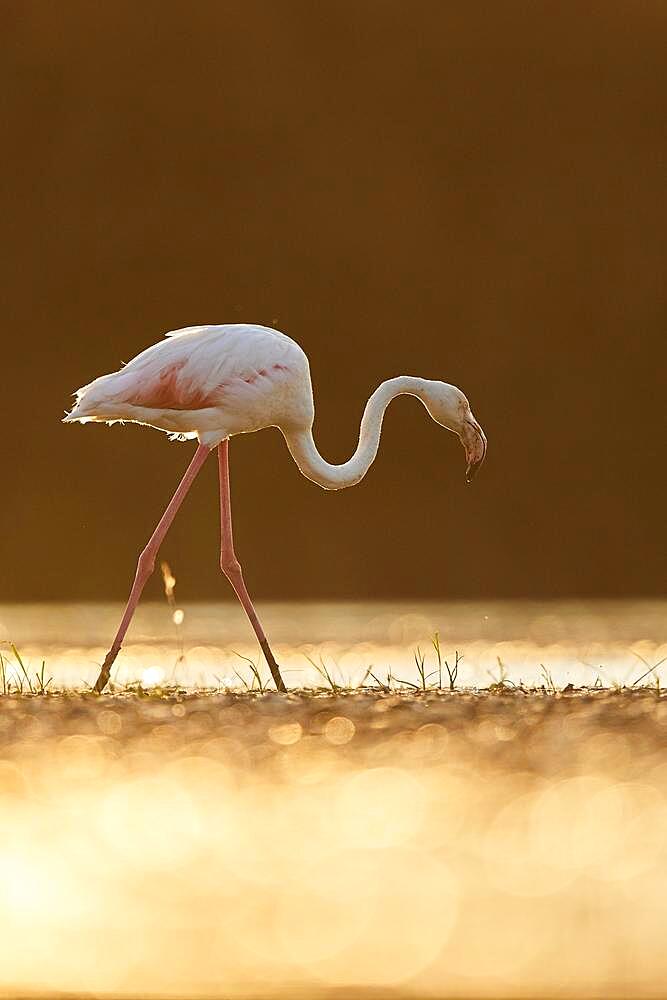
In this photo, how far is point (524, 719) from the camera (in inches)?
282

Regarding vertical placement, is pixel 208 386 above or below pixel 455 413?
above

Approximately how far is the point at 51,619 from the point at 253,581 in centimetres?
525

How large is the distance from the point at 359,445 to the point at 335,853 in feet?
18.0

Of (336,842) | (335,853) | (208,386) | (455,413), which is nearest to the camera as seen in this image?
(335,853)

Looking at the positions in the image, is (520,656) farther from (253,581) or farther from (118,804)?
(253,581)

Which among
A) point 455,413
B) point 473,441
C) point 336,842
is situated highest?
point 455,413

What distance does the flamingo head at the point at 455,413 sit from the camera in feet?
31.8

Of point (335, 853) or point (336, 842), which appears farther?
point (336, 842)

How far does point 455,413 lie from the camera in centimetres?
968

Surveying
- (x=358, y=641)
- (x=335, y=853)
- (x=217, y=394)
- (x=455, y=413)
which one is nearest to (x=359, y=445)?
(x=455, y=413)

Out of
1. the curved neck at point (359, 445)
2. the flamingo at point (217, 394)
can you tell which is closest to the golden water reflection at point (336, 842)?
the flamingo at point (217, 394)

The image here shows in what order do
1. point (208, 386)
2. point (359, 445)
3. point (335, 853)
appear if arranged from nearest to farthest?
point (335, 853) → point (208, 386) → point (359, 445)

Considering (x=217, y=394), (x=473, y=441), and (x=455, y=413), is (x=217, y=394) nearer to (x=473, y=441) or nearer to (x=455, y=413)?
(x=455, y=413)

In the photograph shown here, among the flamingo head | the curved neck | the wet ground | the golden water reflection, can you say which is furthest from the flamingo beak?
the wet ground
